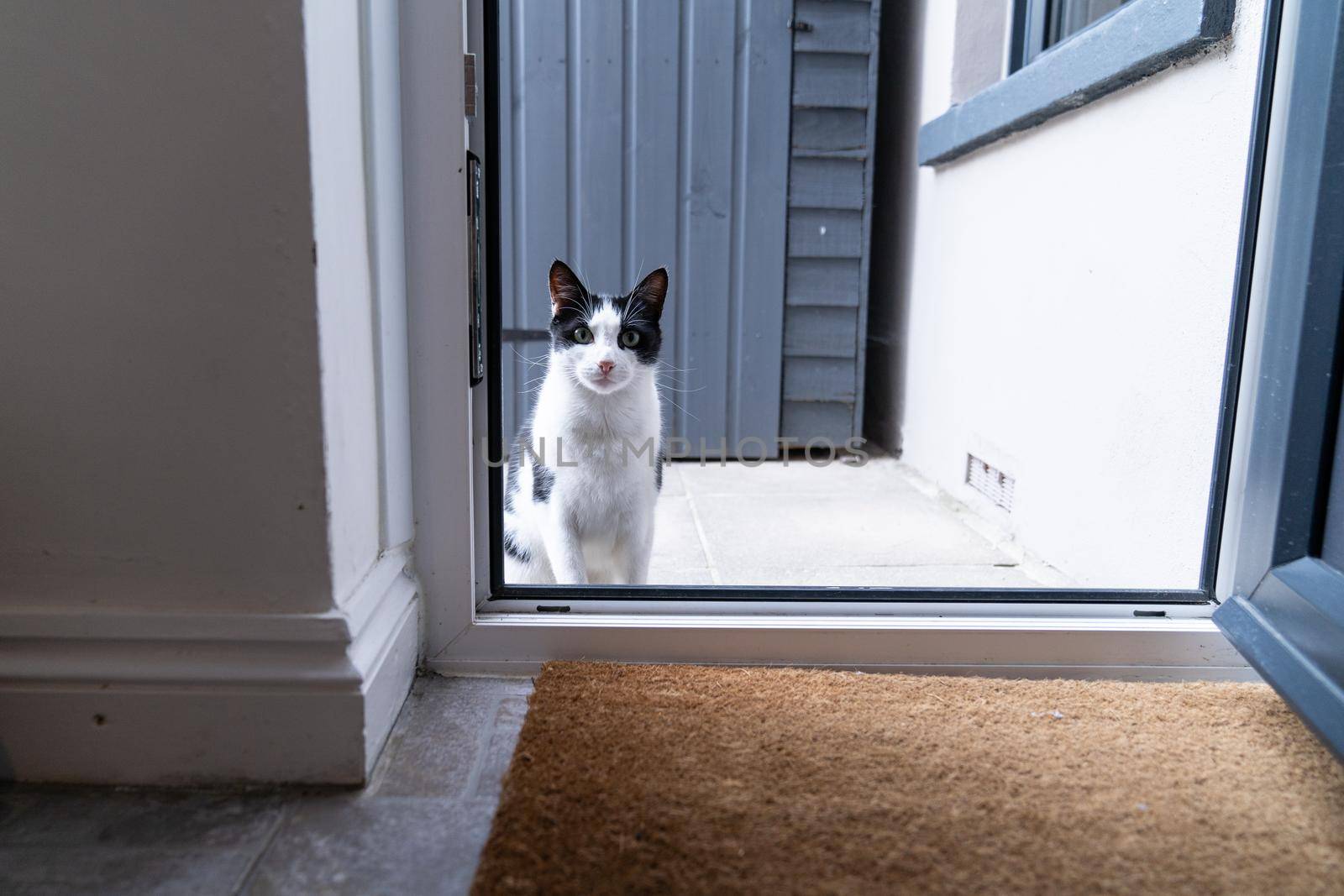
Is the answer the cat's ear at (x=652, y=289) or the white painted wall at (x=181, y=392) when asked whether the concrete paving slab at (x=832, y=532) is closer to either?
the cat's ear at (x=652, y=289)

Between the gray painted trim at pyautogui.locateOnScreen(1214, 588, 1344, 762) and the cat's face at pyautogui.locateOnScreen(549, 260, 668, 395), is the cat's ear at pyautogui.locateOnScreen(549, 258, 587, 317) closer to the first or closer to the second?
the cat's face at pyautogui.locateOnScreen(549, 260, 668, 395)

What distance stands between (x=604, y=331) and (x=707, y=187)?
5.83 feet

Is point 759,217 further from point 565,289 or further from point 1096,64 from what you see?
point 565,289

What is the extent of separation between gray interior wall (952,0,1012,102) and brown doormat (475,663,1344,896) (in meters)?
2.14

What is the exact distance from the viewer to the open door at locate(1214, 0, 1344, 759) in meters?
0.86

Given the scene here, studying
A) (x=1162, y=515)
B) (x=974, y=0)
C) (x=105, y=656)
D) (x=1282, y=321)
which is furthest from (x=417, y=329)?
(x=974, y=0)

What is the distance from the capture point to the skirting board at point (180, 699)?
785mm

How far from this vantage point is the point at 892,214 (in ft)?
11.3

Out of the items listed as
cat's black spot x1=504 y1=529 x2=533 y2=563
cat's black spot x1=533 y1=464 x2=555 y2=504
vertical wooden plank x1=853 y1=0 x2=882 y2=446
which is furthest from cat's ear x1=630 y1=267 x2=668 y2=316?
vertical wooden plank x1=853 y1=0 x2=882 y2=446

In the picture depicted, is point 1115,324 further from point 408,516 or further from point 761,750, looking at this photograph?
point 408,516

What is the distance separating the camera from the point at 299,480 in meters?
0.78

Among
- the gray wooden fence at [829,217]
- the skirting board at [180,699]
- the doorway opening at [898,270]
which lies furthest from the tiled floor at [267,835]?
the gray wooden fence at [829,217]

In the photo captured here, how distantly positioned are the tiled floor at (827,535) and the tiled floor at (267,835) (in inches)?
38.9

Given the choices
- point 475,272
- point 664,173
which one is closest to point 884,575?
point 475,272
